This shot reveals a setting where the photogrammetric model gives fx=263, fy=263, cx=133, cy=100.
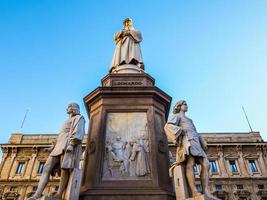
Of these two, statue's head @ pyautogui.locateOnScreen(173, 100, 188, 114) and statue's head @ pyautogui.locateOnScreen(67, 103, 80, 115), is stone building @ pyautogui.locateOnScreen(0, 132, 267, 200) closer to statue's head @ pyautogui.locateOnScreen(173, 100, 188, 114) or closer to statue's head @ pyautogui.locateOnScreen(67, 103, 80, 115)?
statue's head @ pyautogui.locateOnScreen(173, 100, 188, 114)

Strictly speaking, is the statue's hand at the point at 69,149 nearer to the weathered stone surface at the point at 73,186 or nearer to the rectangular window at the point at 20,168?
the weathered stone surface at the point at 73,186

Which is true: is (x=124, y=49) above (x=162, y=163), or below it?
above

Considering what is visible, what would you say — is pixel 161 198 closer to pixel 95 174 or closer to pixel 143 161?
pixel 143 161

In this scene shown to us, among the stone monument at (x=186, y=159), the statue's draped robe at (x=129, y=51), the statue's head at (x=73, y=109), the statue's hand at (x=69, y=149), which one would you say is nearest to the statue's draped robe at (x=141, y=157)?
the stone monument at (x=186, y=159)

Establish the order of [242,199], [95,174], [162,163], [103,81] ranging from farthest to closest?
[242,199] → [103,81] → [162,163] → [95,174]

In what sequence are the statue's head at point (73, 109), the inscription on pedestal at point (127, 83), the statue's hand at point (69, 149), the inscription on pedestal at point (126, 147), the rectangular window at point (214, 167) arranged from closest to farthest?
the statue's hand at point (69, 149) → the inscription on pedestal at point (126, 147) → the statue's head at point (73, 109) → the inscription on pedestal at point (127, 83) → the rectangular window at point (214, 167)

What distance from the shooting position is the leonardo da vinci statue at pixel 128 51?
988 cm

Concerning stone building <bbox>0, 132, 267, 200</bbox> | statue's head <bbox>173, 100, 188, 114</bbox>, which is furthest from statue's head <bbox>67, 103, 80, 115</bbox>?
stone building <bbox>0, 132, 267, 200</bbox>

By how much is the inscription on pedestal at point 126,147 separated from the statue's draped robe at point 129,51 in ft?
10.7

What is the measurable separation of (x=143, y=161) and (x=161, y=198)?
100 centimetres

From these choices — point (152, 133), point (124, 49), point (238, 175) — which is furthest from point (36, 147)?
point (152, 133)

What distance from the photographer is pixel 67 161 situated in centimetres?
549

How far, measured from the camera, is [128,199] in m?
5.48

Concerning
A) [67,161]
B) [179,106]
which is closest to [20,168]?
[67,161]
